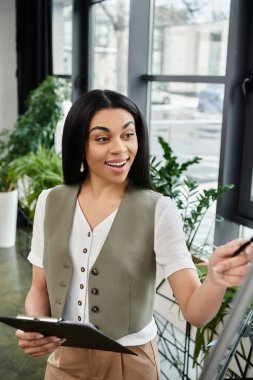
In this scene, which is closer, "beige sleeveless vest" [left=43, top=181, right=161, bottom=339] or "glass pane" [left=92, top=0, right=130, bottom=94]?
"beige sleeveless vest" [left=43, top=181, right=161, bottom=339]

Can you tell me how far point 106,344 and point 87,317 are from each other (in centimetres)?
18

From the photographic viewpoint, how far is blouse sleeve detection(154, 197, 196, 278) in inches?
43.5

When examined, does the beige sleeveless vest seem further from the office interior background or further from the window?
the window

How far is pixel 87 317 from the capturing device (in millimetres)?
1173

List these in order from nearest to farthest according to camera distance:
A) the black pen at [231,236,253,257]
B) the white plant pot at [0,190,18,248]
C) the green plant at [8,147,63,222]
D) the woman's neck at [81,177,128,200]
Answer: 1. the black pen at [231,236,253,257]
2. the woman's neck at [81,177,128,200]
3. the green plant at [8,147,63,222]
4. the white plant pot at [0,190,18,248]

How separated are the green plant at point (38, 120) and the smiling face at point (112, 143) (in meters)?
3.03

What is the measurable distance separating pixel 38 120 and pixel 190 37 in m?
1.78

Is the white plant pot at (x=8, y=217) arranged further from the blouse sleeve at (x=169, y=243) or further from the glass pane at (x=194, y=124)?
the blouse sleeve at (x=169, y=243)

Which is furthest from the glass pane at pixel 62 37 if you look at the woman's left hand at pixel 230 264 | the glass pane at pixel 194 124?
the woman's left hand at pixel 230 264

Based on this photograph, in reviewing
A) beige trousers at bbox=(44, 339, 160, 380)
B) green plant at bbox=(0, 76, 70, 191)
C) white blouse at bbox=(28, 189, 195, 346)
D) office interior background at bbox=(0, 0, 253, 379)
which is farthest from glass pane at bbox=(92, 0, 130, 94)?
beige trousers at bbox=(44, 339, 160, 380)

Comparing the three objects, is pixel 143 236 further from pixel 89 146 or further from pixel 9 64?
pixel 9 64

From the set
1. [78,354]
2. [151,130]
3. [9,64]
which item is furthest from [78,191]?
[9,64]

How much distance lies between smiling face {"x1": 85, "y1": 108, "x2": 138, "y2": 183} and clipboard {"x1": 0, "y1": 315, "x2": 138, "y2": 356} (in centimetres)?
39

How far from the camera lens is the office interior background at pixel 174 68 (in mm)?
2523
